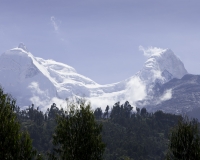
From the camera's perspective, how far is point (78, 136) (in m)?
56.0

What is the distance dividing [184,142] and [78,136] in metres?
17.3

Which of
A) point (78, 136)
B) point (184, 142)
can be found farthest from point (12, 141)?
point (184, 142)

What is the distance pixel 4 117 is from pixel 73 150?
40.4ft

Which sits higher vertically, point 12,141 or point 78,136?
point 78,136

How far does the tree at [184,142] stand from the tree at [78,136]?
11.6m

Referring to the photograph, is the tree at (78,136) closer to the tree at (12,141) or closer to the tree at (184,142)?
the tree at (12,141)

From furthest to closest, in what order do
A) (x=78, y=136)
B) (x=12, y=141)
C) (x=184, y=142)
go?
(x=78, y=136) → (x=184, y=142) → (x=12, y=141)

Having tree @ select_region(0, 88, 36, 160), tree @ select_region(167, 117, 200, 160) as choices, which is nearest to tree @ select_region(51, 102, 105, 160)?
tree @ select_region(0, 88, 36, 160)

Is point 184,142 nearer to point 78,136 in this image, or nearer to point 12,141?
point 78,136

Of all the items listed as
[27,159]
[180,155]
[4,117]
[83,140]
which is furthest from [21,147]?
[180,155]

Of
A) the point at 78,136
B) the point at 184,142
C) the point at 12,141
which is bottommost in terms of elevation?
the point at 12,141

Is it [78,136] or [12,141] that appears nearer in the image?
[12,141]

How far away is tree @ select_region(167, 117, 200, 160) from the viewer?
53094 mm

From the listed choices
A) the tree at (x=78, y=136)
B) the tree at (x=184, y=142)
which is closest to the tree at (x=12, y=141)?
the tree at (x=78, y=136)
